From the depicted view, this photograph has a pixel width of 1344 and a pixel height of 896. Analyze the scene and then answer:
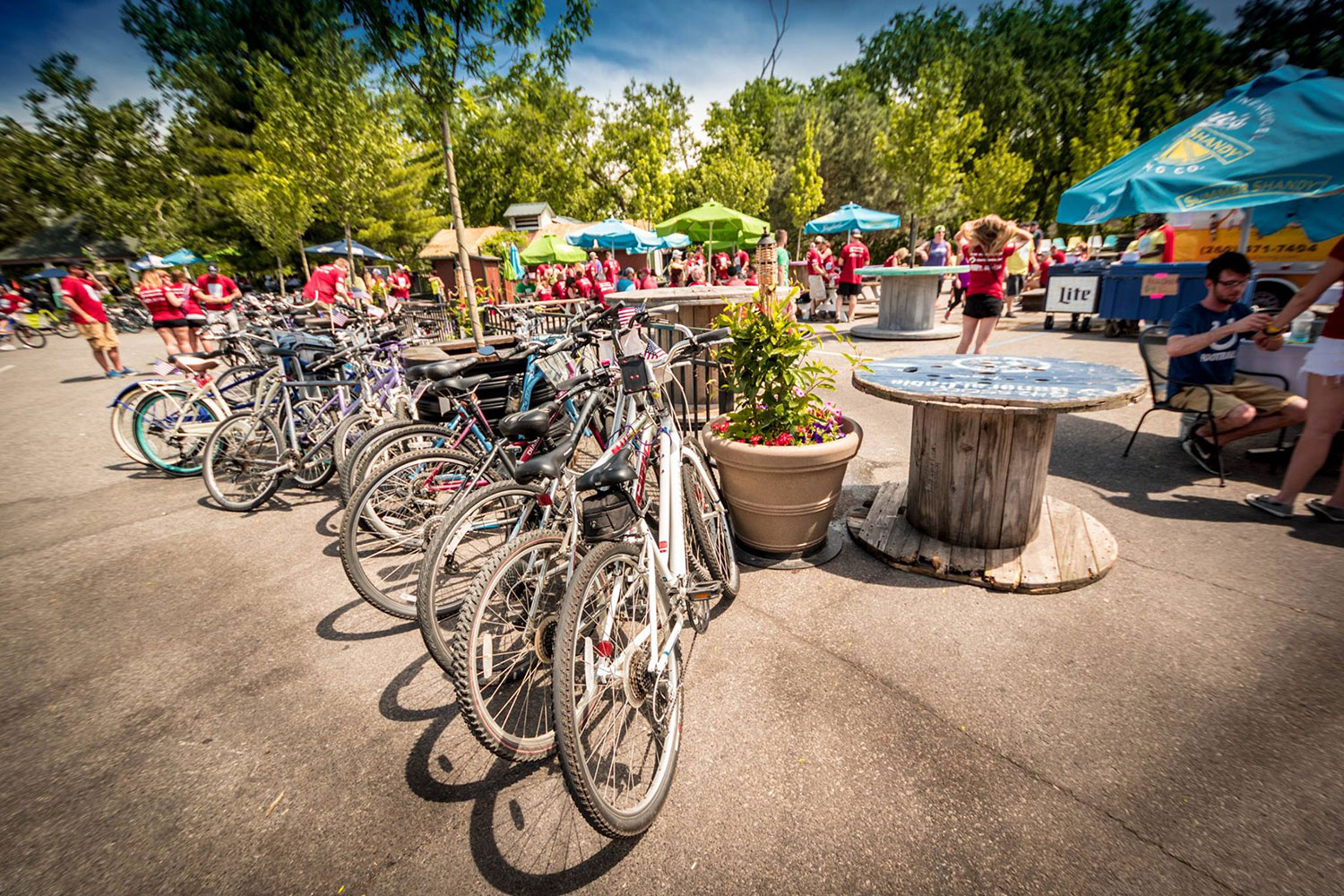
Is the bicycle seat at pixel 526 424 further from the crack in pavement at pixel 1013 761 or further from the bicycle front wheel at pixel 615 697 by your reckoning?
the crack in pavement at pixel 1013 761

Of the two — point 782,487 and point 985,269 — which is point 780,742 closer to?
point 782,487

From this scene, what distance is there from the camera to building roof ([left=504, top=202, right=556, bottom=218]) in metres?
41.2

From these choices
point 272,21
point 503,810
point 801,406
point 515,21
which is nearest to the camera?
point 503,810

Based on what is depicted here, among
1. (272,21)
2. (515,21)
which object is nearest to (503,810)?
(515,21)

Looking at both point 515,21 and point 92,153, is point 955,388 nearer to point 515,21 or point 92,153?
point 515,21

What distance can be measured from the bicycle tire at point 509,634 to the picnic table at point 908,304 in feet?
35.5

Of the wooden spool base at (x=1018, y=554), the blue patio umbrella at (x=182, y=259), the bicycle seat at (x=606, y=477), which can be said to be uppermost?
the blue patio umbrella at (x=182, y=259)

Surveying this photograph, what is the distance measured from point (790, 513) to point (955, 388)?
3.98ft

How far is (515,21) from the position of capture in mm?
5594

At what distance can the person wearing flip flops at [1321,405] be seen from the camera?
3496 mm

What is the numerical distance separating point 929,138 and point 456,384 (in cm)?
2026

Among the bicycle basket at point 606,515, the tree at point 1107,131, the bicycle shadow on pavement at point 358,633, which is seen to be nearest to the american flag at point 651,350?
the bicycle basket at point 606,515

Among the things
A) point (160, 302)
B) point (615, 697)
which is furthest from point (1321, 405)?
point (160, 302)

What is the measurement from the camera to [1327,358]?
3549 mm
